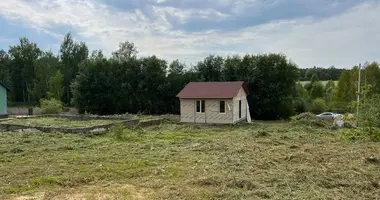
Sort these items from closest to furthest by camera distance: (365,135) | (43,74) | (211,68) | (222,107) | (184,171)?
1. (184,171)
2. (365,135)
3. (222,107)
4. (211,68)
5. (43,74)

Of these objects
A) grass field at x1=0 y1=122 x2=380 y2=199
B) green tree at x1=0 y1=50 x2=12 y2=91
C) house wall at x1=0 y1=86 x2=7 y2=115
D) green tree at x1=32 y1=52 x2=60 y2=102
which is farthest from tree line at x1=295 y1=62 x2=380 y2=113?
green tree at x1=0 y1=50 x2=12 y2=91

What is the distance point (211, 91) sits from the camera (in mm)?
19297

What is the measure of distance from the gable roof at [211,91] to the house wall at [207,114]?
30 centimetres

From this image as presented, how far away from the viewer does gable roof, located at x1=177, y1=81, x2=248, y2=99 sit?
1855cm

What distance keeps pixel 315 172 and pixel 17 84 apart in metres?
47.5

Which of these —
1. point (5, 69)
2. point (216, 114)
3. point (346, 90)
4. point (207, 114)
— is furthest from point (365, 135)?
point (5, 69)

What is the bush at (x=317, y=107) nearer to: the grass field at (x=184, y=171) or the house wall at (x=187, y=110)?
the house wall at (x=187, y=110)

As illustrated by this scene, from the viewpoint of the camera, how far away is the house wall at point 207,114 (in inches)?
725

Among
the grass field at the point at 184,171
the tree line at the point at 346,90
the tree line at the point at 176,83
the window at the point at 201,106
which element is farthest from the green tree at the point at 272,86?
the grass field at the point at 184,171

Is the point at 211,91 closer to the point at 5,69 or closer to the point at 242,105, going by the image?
the point at 242,105

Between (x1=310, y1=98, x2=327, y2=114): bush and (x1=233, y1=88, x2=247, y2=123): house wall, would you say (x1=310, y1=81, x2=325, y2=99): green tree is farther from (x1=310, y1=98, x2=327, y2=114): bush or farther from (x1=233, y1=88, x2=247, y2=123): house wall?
(x1=233, y1=88, x2=247, y2=123): house wall

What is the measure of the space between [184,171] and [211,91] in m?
12.9

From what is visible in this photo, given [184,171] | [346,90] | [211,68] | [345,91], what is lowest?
[184,171]

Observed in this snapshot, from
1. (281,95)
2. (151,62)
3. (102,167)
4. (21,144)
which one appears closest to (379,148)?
(102,167)
